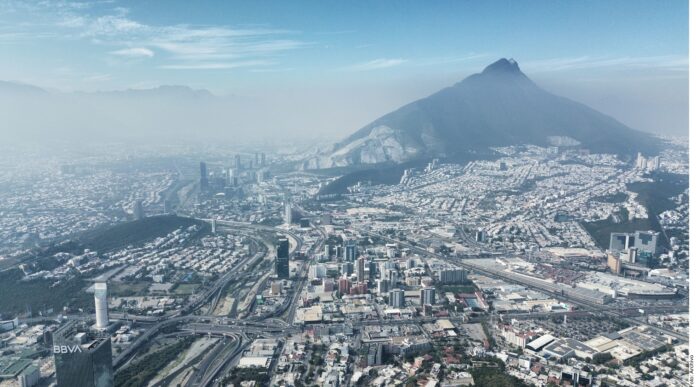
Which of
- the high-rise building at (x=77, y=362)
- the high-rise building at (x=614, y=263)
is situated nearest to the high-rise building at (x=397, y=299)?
the high-rise building at (x=614, y=263)

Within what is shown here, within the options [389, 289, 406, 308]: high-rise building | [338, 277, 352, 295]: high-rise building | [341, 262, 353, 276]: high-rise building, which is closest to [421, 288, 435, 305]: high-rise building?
[389, 289, 406, 308]: high-rise building

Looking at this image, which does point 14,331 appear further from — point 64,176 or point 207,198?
point 64,176

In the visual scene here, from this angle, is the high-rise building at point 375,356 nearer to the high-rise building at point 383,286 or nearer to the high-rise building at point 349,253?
the high-rise building at point 383,286

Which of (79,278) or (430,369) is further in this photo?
(79,278)

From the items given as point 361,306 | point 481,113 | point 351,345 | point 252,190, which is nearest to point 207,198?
point 252,190

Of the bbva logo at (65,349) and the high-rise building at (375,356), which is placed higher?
the bbva logo at (65,349)

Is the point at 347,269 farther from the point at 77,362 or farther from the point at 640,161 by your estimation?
the point at 640,161
